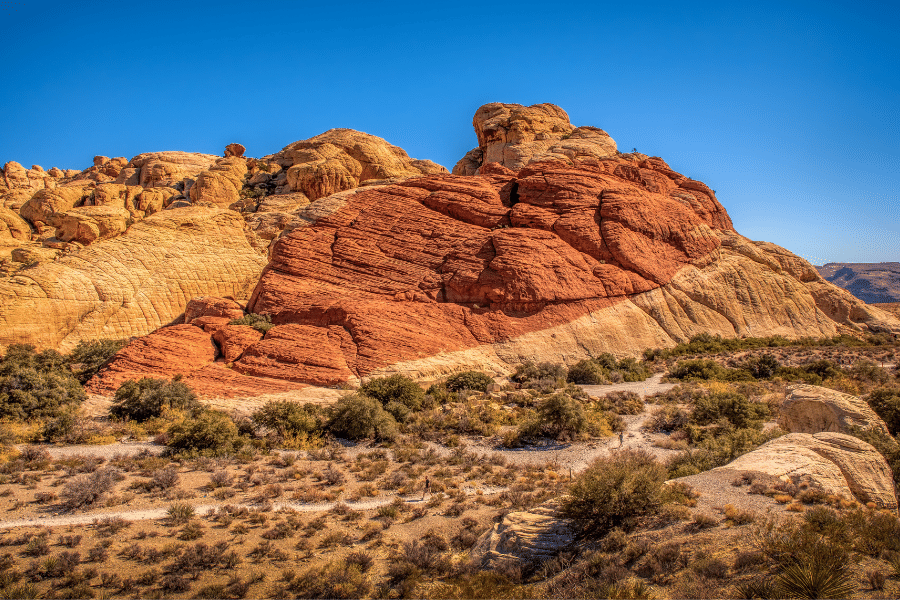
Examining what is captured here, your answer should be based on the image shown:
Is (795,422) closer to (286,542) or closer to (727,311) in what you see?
(286,542)

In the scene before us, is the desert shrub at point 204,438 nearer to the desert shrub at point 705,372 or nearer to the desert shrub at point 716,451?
→ the desert shrub at point 716,451

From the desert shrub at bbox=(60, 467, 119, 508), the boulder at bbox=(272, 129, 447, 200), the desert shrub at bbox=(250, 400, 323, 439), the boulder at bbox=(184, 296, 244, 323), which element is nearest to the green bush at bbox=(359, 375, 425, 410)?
the desert shrub at bbox=(250, 400, 323, 439)

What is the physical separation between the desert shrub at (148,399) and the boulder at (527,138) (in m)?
30.2

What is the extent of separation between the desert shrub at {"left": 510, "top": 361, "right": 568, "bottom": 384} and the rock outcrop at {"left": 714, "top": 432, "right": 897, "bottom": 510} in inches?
557

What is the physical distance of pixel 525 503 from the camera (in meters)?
10.5

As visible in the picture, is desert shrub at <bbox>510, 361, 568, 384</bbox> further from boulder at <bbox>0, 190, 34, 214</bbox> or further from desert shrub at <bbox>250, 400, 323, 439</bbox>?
boulder at <bbox>0, 190, 34, 214</bbox>

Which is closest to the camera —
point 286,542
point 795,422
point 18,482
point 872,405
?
point 286,542

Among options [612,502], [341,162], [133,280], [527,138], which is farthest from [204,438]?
[527,138]

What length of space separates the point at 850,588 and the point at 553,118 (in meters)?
50.1

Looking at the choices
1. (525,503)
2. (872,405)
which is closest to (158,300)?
(525,503)

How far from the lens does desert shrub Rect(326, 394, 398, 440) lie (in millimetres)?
16406

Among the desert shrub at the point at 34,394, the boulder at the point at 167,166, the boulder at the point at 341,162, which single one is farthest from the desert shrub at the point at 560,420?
the boulder at the point at 167,166

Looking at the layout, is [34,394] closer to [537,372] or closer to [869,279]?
[537,372]

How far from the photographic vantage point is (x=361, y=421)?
1642 centimetres
